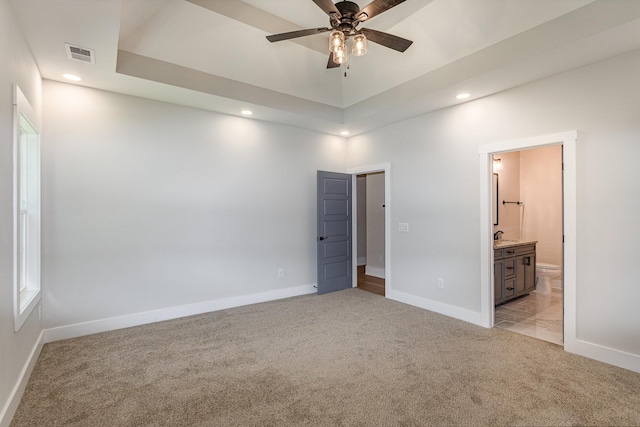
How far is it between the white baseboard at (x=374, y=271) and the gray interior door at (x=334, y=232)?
1222 millimetres

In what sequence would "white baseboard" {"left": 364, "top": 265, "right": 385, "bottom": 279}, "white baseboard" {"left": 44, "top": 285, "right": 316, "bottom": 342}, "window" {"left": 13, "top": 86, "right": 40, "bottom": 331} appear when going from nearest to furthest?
1. "window" {"left": 13, "top": 86, "right": 40, "bottom": 331}
2. "white baseboard" {"left": 44, "top": 285, "right": 316, "bottom": 342}
3. "white baseboard" {"left": 364, "top": 265, "right": 385, "bottom": 279}

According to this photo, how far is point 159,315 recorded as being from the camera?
149 inches

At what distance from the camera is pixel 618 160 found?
2.67 metres

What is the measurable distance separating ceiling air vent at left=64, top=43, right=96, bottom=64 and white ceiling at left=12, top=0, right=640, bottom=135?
1.7 inches

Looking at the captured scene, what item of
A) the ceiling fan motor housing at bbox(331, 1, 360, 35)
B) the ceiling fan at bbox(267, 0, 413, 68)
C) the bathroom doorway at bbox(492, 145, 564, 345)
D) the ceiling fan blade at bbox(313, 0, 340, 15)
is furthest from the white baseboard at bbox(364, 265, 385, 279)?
the ceiling fan blade at bbox(313, 0, 340, 15)

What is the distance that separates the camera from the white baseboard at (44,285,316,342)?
3.27m

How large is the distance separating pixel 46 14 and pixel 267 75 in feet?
6.95

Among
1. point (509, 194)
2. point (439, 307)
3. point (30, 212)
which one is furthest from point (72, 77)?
point (509, 194)

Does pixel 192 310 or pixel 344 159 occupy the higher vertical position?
pixel 344 159

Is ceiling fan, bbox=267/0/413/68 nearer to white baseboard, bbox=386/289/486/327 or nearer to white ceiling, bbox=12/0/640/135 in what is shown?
white ceiling, bbox=12/0/640/135

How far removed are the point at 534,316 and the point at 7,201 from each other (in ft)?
17.8

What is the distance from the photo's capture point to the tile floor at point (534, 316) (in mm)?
3438

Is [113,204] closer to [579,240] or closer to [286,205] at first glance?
[286,205]

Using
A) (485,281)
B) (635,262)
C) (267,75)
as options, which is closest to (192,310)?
(267,75)
